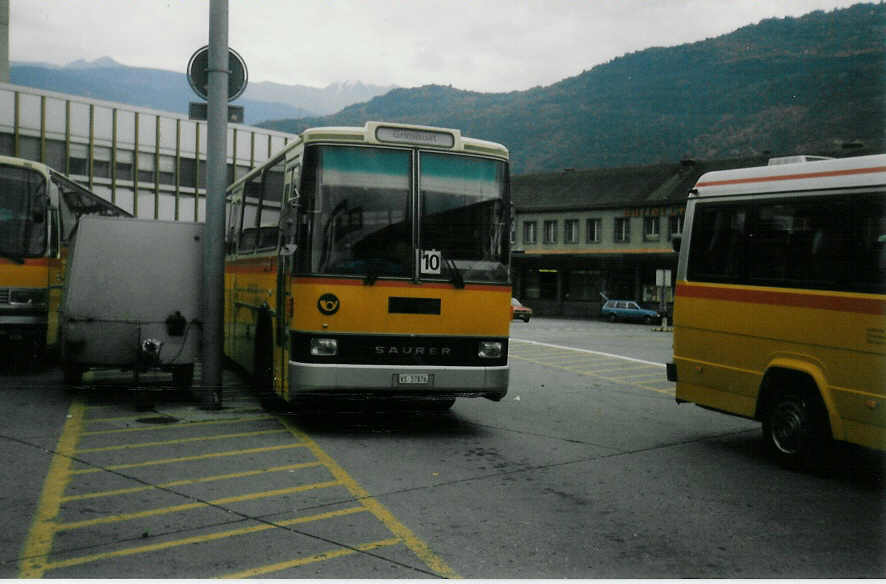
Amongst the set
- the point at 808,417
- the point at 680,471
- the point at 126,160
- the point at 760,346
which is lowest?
the point at 680,471

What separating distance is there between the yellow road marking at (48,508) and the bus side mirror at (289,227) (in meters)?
2.91

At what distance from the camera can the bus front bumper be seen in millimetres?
8828

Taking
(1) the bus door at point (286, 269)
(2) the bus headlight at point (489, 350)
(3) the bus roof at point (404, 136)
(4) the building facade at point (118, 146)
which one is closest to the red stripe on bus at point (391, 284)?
(1) the bus door at point (286, 269)

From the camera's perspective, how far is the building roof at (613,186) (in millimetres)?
57281

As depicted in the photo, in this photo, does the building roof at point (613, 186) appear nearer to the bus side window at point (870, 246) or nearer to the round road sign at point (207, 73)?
the round road sign at point (207, 73)

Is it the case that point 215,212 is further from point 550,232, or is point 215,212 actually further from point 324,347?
point 550,232

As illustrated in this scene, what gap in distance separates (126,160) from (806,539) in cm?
5181

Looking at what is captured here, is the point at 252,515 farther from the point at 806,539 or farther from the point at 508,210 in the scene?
the point at 508,210

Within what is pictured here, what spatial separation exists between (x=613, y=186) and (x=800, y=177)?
55.5m

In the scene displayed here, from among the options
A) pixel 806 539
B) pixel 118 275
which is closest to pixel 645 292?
pixel 118 275

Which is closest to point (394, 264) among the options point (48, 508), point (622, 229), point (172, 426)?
point (172, 426)

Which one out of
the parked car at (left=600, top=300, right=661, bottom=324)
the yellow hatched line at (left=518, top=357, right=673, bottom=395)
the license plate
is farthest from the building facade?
the license plate

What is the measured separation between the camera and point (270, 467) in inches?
298

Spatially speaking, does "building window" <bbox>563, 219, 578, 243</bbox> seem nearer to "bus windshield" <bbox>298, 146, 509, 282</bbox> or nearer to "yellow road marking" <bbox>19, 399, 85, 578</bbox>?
"bus windshield" <bbox>298, 146, 509, 282</bbox>
